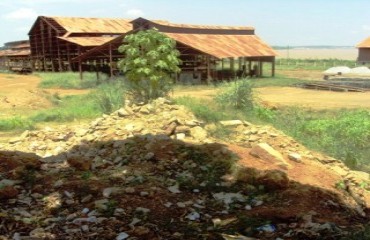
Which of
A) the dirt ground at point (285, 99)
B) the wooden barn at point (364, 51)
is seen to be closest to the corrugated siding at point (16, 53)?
the dirt ground at point (285, 99)

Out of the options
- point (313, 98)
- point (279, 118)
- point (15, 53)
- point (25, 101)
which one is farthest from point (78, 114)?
point (15, 53)

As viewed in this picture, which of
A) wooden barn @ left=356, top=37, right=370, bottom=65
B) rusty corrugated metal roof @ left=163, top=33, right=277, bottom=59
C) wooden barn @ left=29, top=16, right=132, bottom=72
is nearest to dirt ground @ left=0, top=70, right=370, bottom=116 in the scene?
rusty corrugated metal roof @ left=163, top=33, right=277, bottom=59

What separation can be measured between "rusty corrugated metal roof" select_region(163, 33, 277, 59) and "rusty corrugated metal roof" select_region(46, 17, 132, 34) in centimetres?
1357

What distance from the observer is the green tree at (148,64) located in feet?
48.7

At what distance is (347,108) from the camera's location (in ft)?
65.1

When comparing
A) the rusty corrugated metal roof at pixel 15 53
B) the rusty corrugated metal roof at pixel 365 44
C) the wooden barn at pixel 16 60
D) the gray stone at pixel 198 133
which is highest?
the rusty corrugated metal roof at pixel 365 44

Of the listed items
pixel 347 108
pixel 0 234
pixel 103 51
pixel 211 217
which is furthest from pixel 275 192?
pixel 103 51

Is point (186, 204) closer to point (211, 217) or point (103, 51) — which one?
point (211, 217)

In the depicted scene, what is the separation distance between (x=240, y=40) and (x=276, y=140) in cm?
2965

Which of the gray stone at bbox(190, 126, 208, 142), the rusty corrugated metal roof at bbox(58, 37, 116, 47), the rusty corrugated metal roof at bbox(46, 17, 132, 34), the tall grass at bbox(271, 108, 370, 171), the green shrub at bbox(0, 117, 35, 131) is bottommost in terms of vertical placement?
the tall grass at bbox(271, 108, 370, 171)

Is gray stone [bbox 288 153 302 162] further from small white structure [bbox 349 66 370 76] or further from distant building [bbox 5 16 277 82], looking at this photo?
small white structure [bbox 349 66 370 76]

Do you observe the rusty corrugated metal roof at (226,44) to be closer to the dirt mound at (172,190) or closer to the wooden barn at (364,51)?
the wooden barn at (364,51)

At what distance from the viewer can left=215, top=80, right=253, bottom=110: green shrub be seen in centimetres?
1644

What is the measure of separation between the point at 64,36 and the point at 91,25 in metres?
4.04
